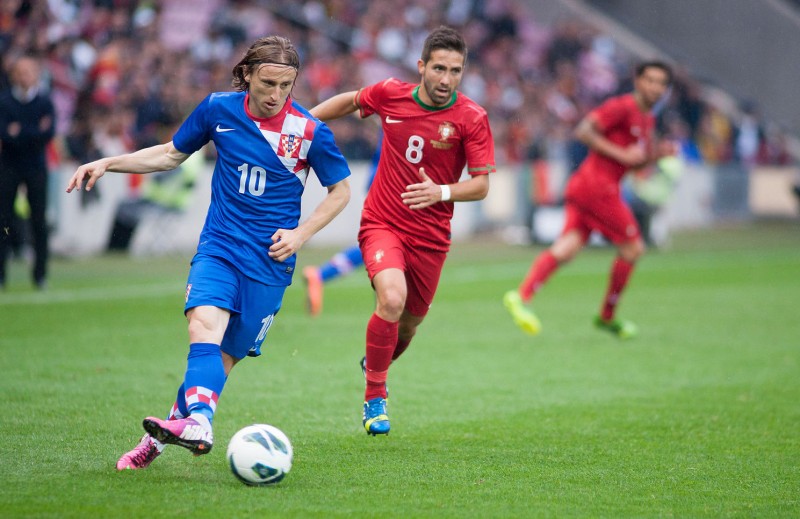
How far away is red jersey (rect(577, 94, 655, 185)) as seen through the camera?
1080 centimetres

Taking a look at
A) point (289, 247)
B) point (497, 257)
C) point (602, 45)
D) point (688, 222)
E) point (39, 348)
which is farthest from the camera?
point (602, 45)

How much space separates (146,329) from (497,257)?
9056mm

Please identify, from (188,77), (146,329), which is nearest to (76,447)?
(146,329)

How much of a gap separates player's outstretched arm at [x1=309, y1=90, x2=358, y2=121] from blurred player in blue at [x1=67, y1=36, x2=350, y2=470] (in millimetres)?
→ 903

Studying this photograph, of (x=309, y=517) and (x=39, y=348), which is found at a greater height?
(x=309, y=517)

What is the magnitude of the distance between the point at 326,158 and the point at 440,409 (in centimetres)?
228

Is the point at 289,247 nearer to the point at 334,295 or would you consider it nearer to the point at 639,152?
the point at 639,152

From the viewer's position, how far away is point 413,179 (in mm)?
6969

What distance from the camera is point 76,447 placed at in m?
5.96

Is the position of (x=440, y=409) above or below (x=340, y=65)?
below

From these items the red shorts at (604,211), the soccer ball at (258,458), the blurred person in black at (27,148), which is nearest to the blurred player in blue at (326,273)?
the red shorts at (604,211)

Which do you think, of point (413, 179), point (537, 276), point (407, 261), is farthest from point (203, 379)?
point (537, 276)

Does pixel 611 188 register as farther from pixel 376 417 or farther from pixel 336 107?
pixel 376 417

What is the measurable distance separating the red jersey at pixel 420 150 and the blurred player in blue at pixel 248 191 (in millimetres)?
1037
